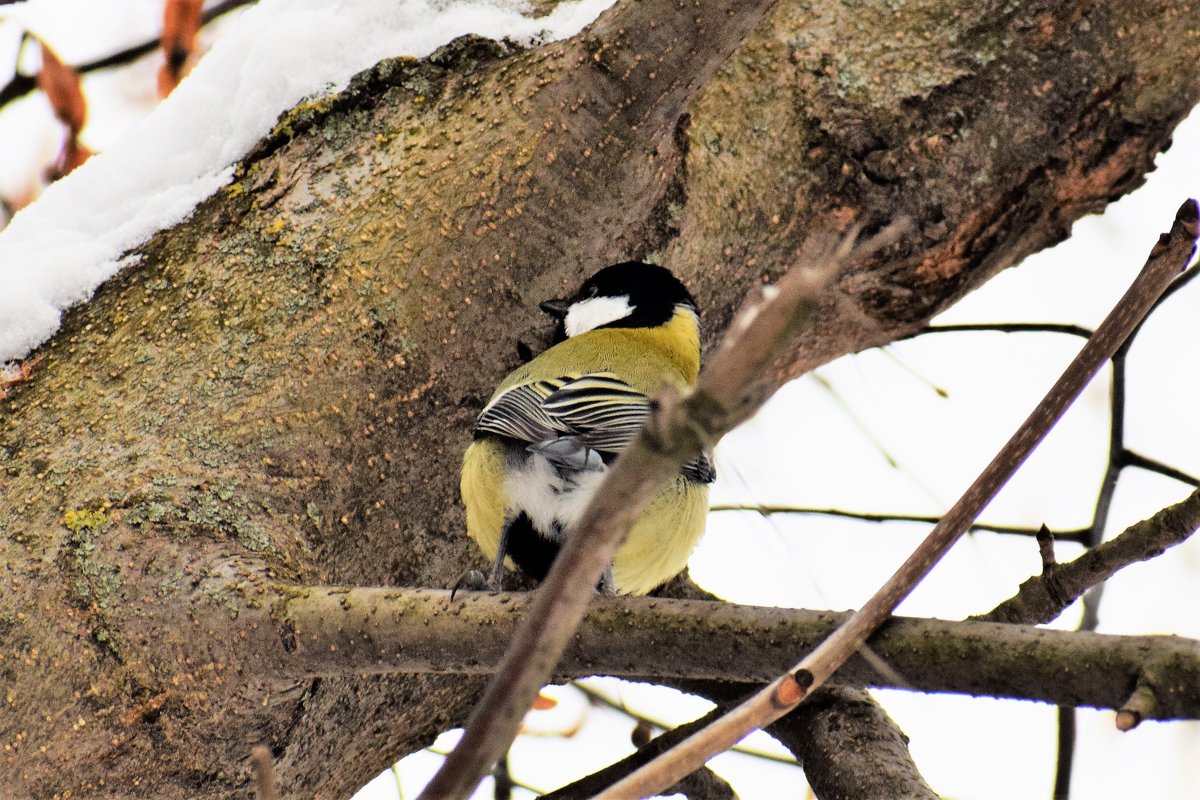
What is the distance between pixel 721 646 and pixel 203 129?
143 centimetres

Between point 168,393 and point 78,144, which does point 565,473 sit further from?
point 78,144

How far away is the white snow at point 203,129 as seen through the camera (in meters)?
1.98

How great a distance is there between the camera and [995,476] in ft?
3.42

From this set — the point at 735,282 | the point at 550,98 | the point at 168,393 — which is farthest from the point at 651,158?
the point at 168,393

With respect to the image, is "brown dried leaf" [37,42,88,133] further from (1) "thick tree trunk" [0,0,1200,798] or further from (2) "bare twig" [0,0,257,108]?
(1) "thick tree trunk" [0,0,1200,798]

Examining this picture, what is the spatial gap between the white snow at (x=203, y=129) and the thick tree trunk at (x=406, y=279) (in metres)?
0.05

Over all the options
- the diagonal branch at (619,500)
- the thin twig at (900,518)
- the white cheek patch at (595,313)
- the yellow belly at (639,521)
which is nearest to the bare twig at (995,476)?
the diagonal branch at (619,500)

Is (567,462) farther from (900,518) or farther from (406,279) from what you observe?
(900,518)

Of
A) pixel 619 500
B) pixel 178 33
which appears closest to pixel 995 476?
pixel 619 500

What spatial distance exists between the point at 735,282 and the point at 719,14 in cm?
61

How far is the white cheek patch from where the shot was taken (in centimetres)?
231

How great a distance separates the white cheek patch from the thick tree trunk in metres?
0.16

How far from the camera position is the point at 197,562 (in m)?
1.60

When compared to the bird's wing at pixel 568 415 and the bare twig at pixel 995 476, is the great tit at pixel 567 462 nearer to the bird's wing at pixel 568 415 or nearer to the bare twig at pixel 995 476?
the bird's wing at pixel 568 415
